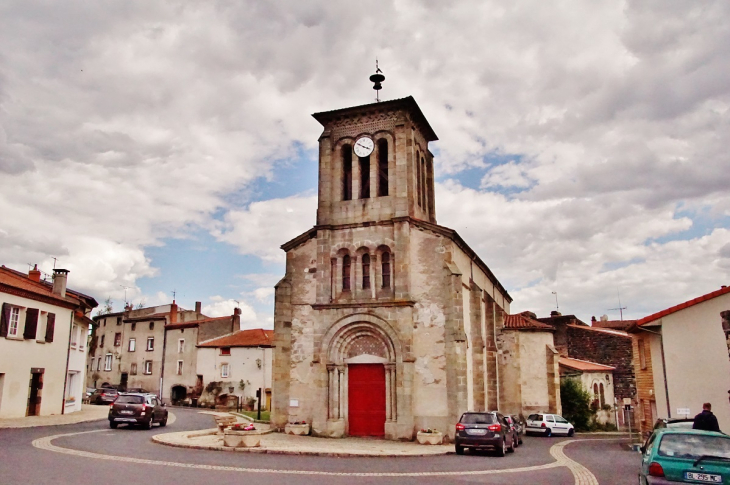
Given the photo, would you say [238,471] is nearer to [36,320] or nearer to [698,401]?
[698,401]

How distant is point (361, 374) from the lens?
940 inches

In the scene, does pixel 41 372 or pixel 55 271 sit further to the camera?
pixel 55 271

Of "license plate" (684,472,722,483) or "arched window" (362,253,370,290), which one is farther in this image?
"arched window" (362,253,370,290)

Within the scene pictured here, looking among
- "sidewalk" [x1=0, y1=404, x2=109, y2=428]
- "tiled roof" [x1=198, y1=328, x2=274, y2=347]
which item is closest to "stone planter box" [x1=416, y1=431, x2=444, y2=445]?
"sidewalk" [x1=0, y1=404, x2=109, y2=428]

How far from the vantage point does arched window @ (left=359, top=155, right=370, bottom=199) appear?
26714 mm

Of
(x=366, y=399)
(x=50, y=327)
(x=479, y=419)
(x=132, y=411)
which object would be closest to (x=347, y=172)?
(x=366, y=399)

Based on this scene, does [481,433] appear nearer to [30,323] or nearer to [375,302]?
[375,302]

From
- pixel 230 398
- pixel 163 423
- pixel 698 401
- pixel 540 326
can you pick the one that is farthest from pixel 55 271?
pixel 698 401

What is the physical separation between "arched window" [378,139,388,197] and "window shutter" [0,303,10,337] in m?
17.6

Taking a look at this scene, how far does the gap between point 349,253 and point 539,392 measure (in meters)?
16.1

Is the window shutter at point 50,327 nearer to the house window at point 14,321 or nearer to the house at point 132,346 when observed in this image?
the house window at point 14,321

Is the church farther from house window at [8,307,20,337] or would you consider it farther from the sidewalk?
house window at [8,307,20,337]

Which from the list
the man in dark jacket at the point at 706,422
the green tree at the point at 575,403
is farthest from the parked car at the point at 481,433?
the green tree at the point at 575,403

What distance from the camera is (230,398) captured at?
4719 cm
